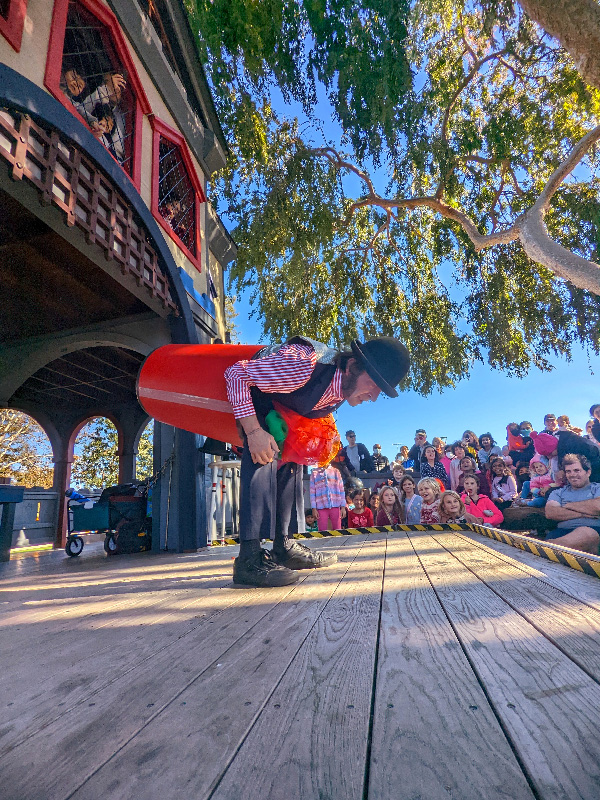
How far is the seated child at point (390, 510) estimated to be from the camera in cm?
714

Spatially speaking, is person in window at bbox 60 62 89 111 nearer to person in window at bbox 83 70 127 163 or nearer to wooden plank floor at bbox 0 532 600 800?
person in window at bbox 83 70 127 163

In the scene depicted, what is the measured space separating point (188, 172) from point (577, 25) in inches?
209

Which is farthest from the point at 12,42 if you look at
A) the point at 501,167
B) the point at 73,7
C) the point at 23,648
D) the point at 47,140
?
the point at 501,167

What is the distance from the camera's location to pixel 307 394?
112 inches

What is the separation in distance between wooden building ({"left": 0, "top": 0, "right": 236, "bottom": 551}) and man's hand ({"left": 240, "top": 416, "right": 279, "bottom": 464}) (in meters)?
2.34

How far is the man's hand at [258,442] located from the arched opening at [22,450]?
2010 centimetres

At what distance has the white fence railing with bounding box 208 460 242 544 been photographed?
605 centimetres

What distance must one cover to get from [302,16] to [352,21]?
1108mm

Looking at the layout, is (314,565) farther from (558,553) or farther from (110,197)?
(110,197)

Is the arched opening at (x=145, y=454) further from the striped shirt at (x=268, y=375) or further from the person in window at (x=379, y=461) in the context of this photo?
the striped shirt at (x=268, y=375)

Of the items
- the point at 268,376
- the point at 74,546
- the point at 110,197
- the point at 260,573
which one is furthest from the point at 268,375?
the point at 74,546

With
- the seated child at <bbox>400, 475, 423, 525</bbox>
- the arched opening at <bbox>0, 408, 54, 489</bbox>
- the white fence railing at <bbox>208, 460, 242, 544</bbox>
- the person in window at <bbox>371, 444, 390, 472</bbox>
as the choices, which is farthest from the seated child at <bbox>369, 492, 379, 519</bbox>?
the arched opening at <bbox>0, 408, 54, 489</bbox>

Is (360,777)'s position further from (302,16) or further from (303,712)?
(302,16)

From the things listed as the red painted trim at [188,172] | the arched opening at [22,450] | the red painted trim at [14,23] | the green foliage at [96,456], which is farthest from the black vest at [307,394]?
the green foliage at [96,456]
